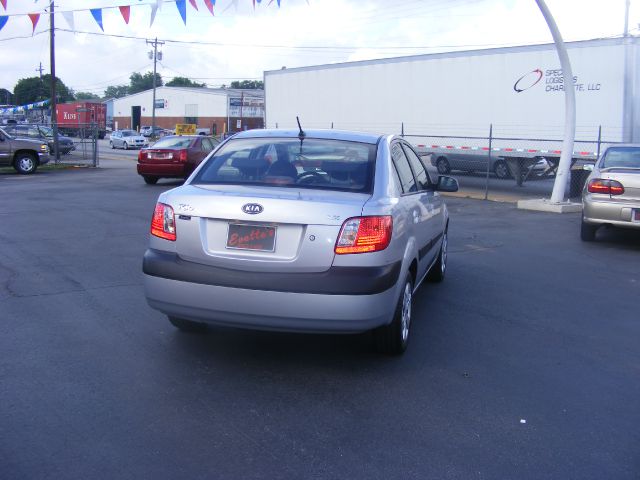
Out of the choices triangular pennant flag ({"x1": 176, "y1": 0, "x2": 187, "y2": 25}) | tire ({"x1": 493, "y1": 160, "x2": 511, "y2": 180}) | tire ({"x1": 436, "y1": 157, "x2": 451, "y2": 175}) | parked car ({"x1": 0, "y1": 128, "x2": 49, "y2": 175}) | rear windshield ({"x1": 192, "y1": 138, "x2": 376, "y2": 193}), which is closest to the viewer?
rear windshield ({"x1": 192, "y1": 138, "x2": 376, "y2": 193})

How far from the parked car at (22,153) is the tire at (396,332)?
20.4 meters

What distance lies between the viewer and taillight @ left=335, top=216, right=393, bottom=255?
14.8ft

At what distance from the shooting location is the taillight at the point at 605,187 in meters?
9.82

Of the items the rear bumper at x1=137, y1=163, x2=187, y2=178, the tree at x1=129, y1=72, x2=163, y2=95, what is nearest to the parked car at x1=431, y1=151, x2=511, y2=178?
the rear bumper at x1=137, y1=163, x2=187, y2=178

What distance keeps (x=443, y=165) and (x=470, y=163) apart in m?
1.44

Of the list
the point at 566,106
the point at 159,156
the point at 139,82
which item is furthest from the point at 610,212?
the point at 139,82

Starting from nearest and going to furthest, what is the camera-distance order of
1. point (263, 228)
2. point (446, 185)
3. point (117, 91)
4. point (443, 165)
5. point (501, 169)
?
point (263, 228) → point (446, 185) → point (501, 169) → point (443, 165) → point (117, 91)

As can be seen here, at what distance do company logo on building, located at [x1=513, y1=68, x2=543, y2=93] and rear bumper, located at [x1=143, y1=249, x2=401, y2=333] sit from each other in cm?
1569

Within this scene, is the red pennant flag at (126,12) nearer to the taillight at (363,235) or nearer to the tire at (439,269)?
the tire at (439,269)

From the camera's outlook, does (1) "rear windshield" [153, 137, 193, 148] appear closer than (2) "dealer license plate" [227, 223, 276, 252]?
No

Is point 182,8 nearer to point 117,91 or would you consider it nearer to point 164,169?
point 164,169

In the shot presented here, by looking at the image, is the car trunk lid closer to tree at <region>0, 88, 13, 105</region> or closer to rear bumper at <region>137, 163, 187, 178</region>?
rear bumper at <region>137, 163, 187, 178</region>

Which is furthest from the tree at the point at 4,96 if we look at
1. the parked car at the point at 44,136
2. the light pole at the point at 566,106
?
the light pole at the point at 566,106

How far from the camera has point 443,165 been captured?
23547mm
